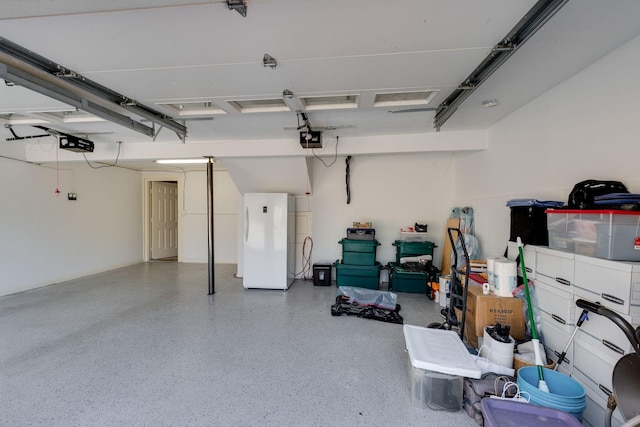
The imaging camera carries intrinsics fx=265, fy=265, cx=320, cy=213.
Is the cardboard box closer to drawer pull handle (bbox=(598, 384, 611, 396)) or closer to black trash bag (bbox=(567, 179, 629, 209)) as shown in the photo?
drawer pull handle (bbox=(598, 384, 611, 396))

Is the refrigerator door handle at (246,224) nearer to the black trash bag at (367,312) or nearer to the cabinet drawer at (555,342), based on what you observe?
the black trash bag at (367,312)

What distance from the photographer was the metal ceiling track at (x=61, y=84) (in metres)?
1.83

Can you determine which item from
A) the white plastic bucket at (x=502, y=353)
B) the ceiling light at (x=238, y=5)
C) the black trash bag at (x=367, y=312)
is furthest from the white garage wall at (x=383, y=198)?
the ceiling light at (x=238, y=5)

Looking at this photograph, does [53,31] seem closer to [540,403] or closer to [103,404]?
[103,404]

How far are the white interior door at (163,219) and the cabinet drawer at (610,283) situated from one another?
313 inches

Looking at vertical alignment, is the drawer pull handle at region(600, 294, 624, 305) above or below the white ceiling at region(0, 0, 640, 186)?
below

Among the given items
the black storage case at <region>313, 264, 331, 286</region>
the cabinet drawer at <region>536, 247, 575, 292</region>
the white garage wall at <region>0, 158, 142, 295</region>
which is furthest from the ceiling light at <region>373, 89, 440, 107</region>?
the white garage wall at <region>0, 158, 142, 295</region>

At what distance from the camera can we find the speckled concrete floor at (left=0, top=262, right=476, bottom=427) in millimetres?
1763

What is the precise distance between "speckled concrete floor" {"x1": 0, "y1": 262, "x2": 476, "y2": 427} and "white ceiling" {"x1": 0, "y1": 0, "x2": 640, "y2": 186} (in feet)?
7.87

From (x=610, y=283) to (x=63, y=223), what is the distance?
23.9 ft

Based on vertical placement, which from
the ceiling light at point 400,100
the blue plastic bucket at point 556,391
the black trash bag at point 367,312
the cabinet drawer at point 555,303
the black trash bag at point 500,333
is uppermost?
the ceiling light at point 400,100

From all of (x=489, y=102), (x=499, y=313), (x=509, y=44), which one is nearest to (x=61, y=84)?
(x=509, y=44)

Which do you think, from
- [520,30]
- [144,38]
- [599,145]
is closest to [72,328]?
[144,38]

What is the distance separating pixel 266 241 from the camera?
14.9 feet
